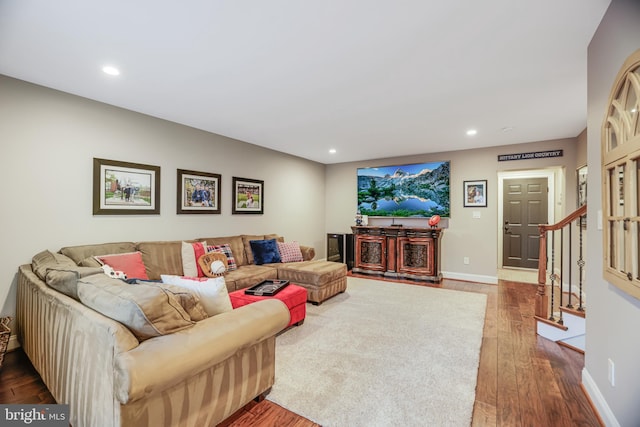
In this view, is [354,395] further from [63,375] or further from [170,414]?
[63,375]

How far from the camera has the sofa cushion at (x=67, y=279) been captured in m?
1.69

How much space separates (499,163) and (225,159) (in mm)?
4659

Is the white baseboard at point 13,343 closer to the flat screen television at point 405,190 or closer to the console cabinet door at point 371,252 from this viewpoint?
the console cabinet door at point 371,252

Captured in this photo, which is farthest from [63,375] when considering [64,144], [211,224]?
[211,224]

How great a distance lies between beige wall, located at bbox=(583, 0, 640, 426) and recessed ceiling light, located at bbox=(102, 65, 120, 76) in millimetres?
3390

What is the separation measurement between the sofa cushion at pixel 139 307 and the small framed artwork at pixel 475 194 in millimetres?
5166

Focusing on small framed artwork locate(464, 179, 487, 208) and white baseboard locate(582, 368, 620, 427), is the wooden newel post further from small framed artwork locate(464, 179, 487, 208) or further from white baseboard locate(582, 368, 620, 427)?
small framed artwork locate(464, 179, 487, 208)

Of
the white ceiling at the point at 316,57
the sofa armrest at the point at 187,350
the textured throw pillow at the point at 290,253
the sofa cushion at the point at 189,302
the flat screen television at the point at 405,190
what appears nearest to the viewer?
the sofa armrest at the point at 187,350

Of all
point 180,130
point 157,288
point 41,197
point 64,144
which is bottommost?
point 157,288

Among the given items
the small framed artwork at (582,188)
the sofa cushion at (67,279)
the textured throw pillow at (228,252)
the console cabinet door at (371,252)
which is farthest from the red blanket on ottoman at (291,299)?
the small framed artwork at (582,188)

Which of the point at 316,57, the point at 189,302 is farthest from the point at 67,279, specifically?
the point at 316,57

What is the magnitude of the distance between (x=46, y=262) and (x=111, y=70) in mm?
1684

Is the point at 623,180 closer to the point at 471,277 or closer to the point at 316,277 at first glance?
the point at 316,277

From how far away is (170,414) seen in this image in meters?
1.37
